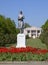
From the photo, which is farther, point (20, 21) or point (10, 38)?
point (10, 38)

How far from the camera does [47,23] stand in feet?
337

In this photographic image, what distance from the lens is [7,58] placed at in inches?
479

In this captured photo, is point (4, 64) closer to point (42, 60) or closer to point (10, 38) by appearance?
point (42, 60)

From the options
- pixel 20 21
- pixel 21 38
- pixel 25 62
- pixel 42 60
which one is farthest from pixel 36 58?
pixel 20 21

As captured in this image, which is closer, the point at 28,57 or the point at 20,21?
the point at 28,57

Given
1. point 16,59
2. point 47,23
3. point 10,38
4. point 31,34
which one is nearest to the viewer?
point 16,59

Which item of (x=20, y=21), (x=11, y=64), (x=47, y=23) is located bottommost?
(x=11, y=64)

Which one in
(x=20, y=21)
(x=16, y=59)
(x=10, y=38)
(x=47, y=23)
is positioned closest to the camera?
(x=16, y=59)

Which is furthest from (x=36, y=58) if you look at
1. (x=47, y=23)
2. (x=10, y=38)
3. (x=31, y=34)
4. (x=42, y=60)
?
(x=31, y=34)

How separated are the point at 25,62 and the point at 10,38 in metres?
40.1

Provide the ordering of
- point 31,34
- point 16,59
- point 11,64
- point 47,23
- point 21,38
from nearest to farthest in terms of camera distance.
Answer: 1. point 11,64
2. point 16,59
3. point 21,38
4. point 47,23
5. point 31,34

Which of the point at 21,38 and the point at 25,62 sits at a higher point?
the point at 21,38

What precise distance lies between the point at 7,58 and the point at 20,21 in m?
14.2

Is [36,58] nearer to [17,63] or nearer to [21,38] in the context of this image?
[17,63]
